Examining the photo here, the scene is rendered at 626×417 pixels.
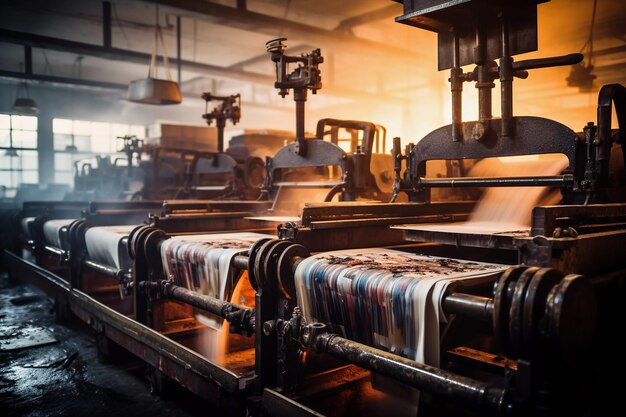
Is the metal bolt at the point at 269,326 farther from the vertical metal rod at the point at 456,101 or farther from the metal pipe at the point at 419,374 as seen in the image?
the vertical metal rod at the point at 456,101

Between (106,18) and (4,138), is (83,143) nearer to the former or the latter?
(4,138)

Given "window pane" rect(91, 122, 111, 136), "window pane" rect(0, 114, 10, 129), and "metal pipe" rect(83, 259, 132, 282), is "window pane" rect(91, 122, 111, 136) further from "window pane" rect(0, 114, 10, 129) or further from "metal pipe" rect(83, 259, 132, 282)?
"metal pipe" rect(83, 259, 132, 282)

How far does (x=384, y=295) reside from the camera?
1706mm

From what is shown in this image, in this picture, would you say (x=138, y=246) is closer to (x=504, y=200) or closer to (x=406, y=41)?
(x=504, y=200)

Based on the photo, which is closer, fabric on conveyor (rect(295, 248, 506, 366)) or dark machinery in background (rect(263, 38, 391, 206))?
fabric on conveyor (rect(295, 248, 506, 366))

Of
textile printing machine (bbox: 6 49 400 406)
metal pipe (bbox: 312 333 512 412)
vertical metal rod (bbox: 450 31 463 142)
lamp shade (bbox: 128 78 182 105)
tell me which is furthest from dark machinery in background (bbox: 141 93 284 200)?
metal pipe (bbox: 312 333 512 412)

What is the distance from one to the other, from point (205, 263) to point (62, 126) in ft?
58.0

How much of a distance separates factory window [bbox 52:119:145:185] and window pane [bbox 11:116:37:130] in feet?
2.04

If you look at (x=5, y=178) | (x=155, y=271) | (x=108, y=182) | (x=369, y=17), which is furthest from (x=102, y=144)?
(x=155, y=271)

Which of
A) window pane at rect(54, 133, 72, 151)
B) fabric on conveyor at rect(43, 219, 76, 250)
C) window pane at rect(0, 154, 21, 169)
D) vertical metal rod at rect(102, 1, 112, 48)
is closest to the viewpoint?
fabric on conveyor at rect(43, 219, 76, 250)

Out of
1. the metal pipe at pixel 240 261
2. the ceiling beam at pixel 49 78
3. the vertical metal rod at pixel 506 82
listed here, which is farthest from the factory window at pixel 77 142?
the vertical metal rod at pixel 506 82

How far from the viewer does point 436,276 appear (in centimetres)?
172

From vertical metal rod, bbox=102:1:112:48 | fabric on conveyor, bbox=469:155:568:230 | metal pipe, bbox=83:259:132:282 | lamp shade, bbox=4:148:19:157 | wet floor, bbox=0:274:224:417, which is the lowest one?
wet floor, bbox=0:274:224:417

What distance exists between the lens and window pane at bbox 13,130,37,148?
54.7 feet
